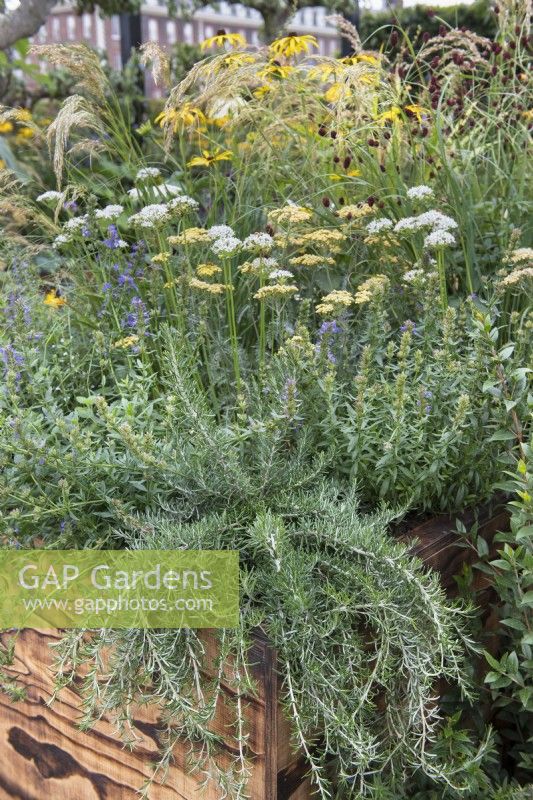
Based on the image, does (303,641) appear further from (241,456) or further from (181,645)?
(241,456)

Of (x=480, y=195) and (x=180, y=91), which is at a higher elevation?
(x=180, y=91)

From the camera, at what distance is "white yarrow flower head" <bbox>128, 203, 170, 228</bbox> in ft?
5.70

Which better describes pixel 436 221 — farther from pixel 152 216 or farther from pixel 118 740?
pixel 118 740

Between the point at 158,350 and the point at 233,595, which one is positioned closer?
the point at 233,595

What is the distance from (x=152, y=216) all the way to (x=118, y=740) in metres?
1.08

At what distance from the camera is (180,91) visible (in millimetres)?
1886

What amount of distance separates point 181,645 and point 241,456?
1.23 feet

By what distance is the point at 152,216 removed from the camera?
5.69 feet

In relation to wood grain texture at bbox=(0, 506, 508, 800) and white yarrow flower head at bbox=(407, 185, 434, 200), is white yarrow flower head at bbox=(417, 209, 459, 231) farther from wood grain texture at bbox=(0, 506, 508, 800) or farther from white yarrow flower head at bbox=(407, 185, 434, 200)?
wood grain texture at bbox=(0, 506, 508, 800)

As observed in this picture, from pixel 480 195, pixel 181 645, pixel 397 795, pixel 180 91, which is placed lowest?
pixel 397 795

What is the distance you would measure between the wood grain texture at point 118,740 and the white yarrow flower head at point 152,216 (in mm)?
892

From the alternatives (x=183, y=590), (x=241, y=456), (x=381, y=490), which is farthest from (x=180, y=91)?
(x=183, y=590)

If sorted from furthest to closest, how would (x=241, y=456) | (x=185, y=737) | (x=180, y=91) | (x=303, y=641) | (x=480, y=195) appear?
(x=480, y=195)
(x=180, y=91)
(x=241, y=456)
(x=185, y=737)
(x=303, y=641)

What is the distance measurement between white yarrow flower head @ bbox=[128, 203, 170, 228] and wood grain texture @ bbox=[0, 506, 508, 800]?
892 millimetres
